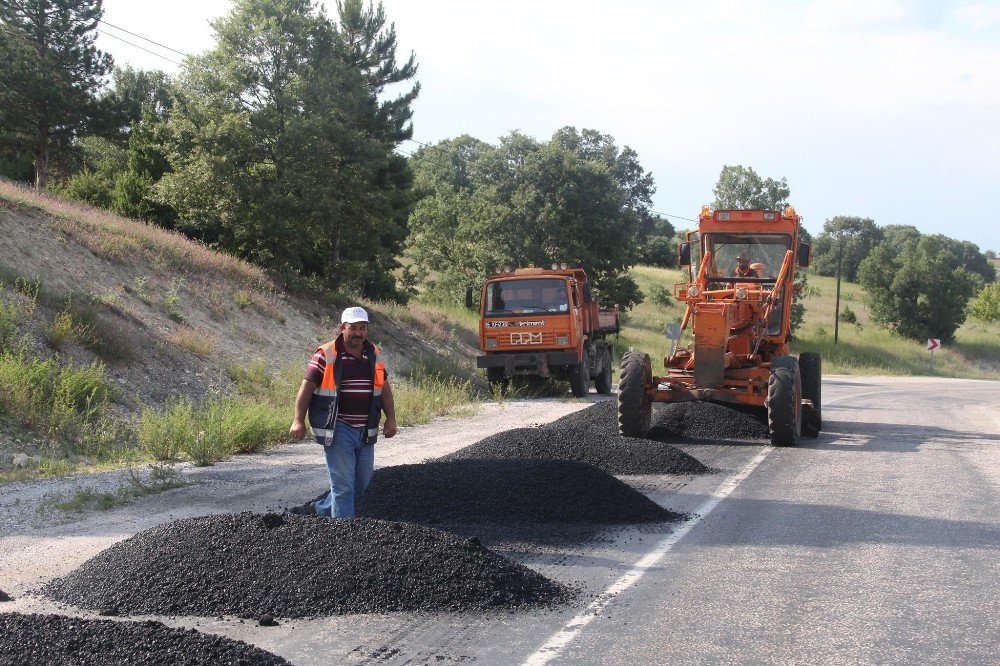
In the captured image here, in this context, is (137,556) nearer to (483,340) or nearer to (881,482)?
(881,482)

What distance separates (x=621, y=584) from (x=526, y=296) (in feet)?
52.2

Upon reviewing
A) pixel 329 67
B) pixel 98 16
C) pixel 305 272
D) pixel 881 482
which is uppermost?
pixel 98 16

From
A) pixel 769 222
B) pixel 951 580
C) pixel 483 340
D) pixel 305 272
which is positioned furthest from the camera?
pixel 305 272

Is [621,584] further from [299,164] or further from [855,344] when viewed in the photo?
[855,344]

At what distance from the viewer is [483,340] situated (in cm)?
2202

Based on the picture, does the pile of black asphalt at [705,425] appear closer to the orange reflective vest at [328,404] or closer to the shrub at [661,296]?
the orange reflective vest at [328,404]

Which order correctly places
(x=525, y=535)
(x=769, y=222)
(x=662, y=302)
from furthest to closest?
(x=662, y=302)
(x=769, y=222)
(x=525, y=535)

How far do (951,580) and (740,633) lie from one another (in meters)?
2.05

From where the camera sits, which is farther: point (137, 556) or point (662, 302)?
point (662, 302)

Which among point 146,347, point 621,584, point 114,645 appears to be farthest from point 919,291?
point 114,645

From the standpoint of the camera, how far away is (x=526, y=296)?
21922mm

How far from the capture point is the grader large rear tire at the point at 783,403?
13.4 m

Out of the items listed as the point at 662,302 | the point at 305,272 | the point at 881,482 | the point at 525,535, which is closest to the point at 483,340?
the point at 305,272

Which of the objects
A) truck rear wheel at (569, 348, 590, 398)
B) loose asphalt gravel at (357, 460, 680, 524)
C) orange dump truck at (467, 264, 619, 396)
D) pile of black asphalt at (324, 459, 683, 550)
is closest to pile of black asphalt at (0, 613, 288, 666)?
pile of black asphalt at (324, 459, 683, 550)
